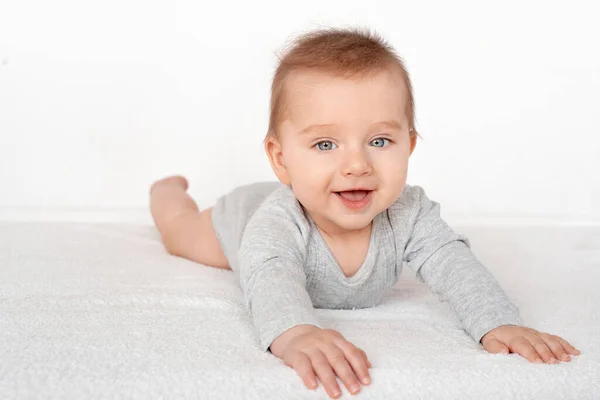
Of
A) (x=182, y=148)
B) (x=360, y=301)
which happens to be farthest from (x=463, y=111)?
(x=360, y=301)

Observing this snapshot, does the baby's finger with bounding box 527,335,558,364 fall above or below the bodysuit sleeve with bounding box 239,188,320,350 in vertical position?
below

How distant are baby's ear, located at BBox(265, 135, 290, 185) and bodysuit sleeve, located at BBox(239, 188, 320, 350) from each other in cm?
6

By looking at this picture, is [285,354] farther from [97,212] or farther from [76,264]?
[97,212]

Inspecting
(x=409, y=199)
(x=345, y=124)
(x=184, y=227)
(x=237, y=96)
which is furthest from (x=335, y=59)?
(x=237, y=96)

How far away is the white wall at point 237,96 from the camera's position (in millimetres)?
2783

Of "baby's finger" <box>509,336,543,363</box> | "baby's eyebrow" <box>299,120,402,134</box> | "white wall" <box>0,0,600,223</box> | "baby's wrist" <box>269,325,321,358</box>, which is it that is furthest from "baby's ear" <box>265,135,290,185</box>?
"white wall" <box>0,0,600,223</box>

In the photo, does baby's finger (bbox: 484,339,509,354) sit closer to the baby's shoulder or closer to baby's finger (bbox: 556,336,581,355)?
baby's finger (bbox: 556,336,581,355)

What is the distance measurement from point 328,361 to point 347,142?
38 centimetres

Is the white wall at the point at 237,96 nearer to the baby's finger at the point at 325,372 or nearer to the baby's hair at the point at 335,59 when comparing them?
the baby's hair at the point at 335,59

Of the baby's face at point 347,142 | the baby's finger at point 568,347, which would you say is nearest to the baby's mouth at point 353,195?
the baby's face at point 347,142

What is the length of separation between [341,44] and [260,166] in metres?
1.39

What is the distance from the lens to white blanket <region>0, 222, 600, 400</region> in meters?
1.06

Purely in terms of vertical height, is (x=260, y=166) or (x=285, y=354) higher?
(x=285, y=354)

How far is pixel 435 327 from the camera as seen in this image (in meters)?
1.35
